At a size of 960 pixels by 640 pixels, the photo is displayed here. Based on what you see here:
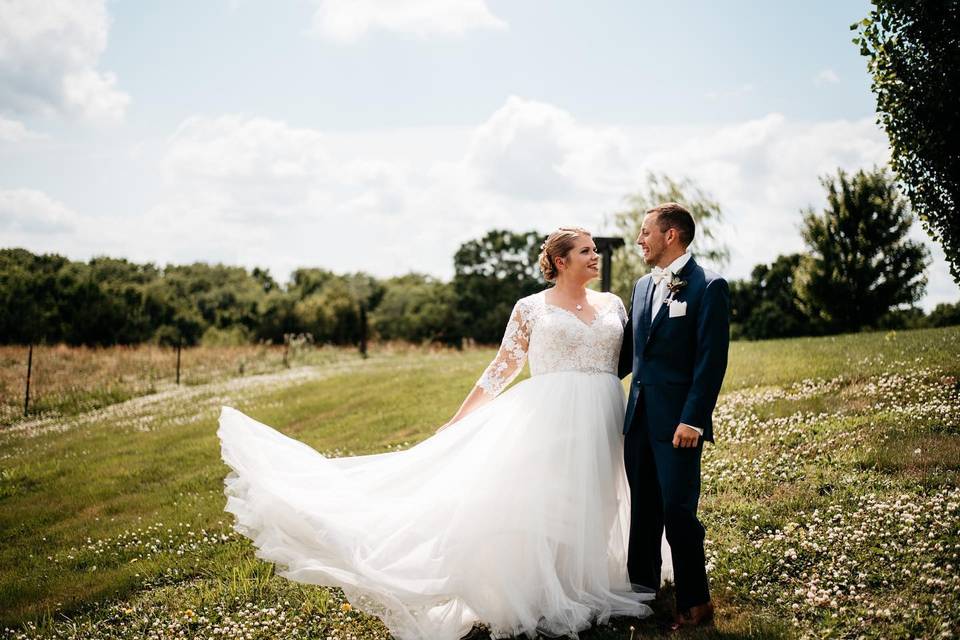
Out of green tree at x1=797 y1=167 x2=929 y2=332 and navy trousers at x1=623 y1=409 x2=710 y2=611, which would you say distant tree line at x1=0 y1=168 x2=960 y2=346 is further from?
navy trousers at x1=623 y1=409 x2=710 y2=611

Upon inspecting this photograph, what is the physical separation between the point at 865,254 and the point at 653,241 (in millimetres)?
29086

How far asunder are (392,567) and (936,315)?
4304 centimetres

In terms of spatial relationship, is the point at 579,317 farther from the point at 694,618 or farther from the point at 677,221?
the point at 694,618

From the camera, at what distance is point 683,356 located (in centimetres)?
529

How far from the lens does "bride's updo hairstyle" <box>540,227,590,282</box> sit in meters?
6.12

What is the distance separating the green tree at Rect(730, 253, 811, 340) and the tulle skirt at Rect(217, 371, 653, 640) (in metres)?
45.9

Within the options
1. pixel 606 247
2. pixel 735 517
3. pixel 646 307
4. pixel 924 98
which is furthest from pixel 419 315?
pixel 646 307

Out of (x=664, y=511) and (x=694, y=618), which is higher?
(x=664, y=511)

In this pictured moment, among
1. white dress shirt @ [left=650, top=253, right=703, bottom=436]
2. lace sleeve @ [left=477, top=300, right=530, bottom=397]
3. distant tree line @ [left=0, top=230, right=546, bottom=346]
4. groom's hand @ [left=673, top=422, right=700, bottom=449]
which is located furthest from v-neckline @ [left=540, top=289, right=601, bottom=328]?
distant tree line @ [left=0, top=230, right=546, bottom=346]

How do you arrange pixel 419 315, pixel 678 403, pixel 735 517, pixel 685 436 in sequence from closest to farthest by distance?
pixel 685 436
pixel 678 403
pixel 735 517
pixel 419 315

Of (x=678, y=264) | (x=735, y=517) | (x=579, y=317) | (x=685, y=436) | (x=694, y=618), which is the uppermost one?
(x=678, y=264)

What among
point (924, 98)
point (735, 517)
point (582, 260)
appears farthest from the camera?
point (924, 98)

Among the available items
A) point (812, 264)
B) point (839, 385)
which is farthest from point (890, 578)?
point (812, 264)

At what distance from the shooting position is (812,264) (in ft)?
104
